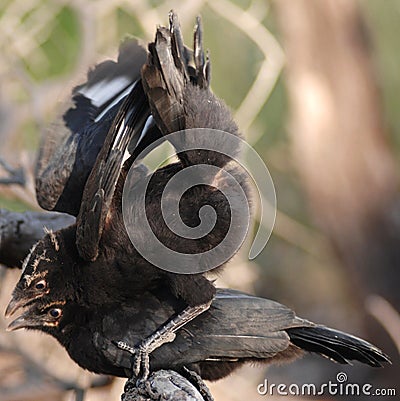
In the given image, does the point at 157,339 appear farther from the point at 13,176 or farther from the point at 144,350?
the point at 13,176

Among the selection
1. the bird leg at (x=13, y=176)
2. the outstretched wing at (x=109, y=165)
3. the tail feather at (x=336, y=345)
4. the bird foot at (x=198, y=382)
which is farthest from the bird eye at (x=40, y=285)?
the bird leg at (x=13, y=176)

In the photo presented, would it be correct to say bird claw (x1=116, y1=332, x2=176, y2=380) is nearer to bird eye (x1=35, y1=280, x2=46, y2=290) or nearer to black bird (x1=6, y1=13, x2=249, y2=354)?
black bird (x1=6, y1=13, x2=249, y2=354)

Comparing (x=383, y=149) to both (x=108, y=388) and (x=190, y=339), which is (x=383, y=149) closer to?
(x=108, y=388)

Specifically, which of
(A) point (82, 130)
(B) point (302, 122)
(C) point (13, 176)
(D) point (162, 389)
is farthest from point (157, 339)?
(B) point (302, 122)

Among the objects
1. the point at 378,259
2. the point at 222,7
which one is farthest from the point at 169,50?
the point at 378,259
